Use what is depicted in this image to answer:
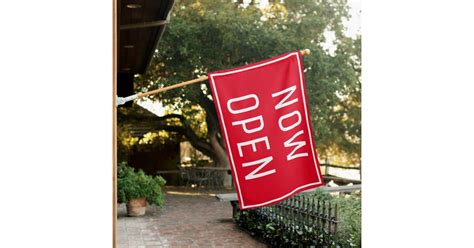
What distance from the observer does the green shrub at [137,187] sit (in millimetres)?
6473

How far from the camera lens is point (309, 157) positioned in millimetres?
2412

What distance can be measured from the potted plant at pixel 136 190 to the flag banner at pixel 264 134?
4250mm

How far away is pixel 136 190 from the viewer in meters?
6.55

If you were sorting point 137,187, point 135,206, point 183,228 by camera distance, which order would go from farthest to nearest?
point 135,206 < point 137,187 < point 183,228

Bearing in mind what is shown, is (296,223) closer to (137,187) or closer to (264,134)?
(137,187)

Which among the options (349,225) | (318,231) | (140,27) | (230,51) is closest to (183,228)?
(318,231)

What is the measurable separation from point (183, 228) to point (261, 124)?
4167mm

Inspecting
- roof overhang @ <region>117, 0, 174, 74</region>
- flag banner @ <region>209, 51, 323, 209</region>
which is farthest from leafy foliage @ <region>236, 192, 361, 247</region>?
roof overhang @ <region>117, 0, 174, 74</region>

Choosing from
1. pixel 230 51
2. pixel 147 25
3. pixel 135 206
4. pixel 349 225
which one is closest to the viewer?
pixel 349 225

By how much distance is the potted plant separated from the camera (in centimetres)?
648
